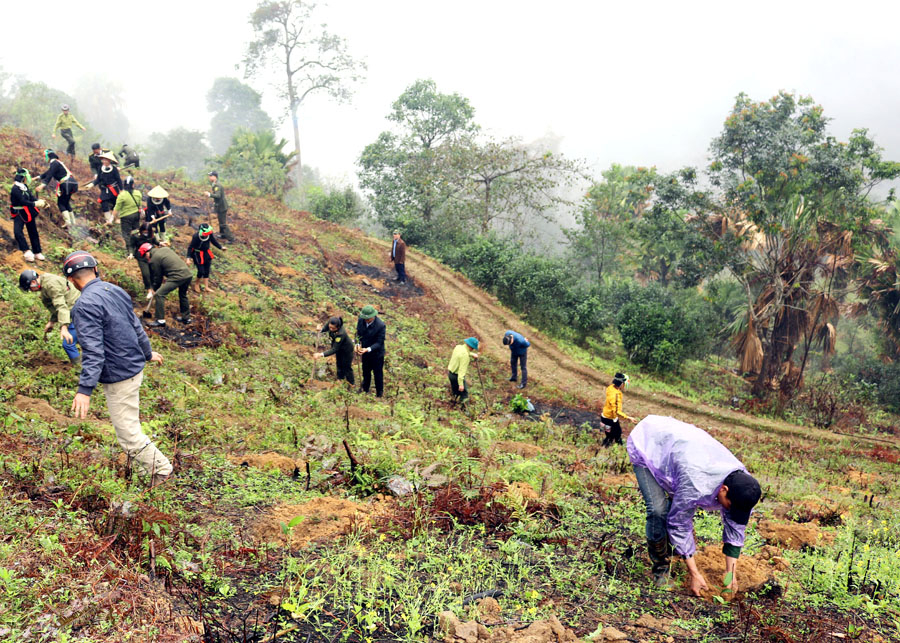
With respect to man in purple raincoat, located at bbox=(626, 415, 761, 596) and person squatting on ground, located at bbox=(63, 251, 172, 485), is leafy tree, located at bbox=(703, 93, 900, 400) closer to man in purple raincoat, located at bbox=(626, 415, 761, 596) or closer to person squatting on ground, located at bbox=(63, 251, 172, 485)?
man in purple raincoat, located at bbox=(626, 415, 761, 596)

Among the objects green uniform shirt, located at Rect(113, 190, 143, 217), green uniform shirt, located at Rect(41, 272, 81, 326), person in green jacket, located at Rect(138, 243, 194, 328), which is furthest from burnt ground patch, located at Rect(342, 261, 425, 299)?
green uniform shirt, located at Rect(41, 272, 81, 326)

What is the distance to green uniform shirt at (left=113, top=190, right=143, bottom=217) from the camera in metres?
10.9

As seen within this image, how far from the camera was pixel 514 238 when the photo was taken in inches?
901

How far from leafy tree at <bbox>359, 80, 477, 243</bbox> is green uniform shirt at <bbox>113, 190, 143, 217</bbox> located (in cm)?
1327

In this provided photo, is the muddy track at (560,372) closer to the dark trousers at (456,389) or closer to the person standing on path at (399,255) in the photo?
the person standing on path at (399,255)

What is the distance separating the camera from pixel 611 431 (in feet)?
30.0

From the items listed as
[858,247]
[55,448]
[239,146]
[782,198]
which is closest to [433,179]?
[239,146]

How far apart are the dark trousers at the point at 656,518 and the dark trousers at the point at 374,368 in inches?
231

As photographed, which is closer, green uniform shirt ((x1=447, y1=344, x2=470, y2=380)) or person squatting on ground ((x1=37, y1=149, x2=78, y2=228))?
green uniform shirt ((x1=447, y1=344, x2=470, y2=380))

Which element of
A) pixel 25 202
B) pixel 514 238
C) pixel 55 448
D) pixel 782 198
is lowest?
pixel 55 448

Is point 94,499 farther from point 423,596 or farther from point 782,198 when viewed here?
point 782,198

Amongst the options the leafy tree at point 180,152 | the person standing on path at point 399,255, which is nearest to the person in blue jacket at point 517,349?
the person standing on path at point 399,255

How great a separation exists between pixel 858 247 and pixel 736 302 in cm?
786

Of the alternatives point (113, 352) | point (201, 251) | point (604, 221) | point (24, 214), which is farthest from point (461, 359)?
point (604, 221)
